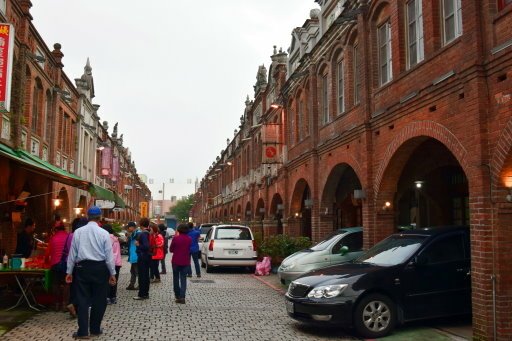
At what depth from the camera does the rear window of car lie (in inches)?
744

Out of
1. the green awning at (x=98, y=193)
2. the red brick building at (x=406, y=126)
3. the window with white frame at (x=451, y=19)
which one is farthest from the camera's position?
the green awning at (x=98, y=193)

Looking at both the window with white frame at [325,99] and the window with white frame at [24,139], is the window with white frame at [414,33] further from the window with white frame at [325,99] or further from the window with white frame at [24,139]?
the window with white frame at [24,139]

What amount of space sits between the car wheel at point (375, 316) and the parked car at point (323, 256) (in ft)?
13.1

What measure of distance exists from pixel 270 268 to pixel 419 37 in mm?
9629

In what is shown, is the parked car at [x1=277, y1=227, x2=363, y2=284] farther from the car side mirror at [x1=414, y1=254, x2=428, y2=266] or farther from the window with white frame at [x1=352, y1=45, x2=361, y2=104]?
the window with white frame at [x1=352, y1=45, x2=361, y2=104]

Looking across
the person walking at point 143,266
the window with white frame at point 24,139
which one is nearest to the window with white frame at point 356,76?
the person walking at point 143,266

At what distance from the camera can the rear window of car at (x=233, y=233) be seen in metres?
18.9

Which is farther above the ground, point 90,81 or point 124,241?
point 90,81

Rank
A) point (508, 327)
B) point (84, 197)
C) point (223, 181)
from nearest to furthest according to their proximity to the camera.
Result: 1. point (508, 327)
2. point (84, 197)
3. point (223, 181)

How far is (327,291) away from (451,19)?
19.1 feet

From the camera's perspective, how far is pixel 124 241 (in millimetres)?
28672

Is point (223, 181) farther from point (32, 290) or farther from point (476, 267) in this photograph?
point (476, 267)

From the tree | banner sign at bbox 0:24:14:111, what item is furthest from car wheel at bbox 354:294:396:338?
the tree

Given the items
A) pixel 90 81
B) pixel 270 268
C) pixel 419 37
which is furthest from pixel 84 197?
pixel 419 37
